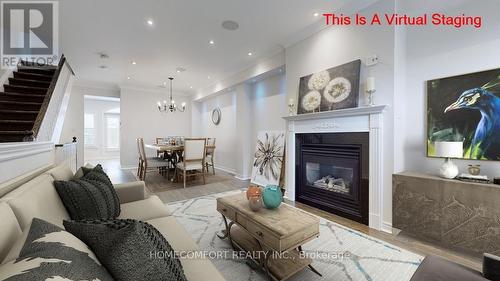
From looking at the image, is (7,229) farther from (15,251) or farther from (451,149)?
(451,149)

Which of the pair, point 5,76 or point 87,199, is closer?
point 87,199

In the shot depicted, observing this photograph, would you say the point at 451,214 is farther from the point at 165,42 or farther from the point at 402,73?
the point at 165,42

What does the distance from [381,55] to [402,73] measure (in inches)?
14.2

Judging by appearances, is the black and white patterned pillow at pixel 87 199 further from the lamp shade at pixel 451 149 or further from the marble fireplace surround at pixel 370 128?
the lamp shade at pixel 451 149

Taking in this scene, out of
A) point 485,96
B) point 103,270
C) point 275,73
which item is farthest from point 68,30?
point 485,96

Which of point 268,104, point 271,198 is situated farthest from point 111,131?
point 271,198

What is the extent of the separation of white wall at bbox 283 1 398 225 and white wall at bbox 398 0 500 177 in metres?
0.29

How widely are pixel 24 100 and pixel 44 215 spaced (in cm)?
434

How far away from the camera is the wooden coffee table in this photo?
1442 mm

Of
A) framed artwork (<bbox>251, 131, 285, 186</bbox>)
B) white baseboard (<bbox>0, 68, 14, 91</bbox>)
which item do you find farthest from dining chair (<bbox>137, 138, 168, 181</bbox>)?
white baseboard (<bbox>0, 68, 14, 91</bbox>)

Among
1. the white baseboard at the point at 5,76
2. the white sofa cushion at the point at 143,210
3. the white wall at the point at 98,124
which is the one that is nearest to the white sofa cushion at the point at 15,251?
the white sofa cushion at the point at 143,210

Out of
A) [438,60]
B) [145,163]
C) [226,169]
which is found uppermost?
[438,60]

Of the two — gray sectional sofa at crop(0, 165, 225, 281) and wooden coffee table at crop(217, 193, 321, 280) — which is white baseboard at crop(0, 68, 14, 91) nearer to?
gray sectional sofa at crop(0, 165, 225, 281)

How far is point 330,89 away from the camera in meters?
2.97
